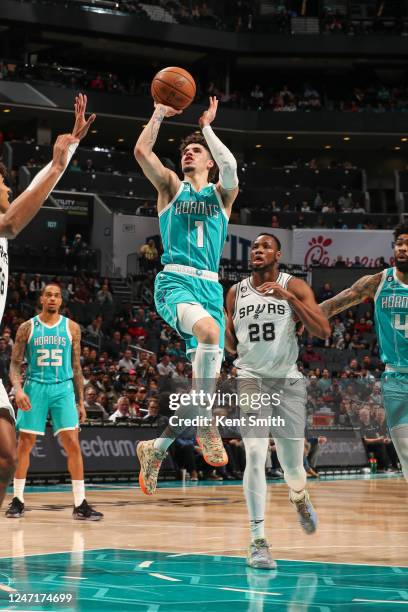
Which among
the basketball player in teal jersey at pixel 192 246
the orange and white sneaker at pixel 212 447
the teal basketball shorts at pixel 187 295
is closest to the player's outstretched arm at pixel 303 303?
the teal basketball shorts at pixel 187 295

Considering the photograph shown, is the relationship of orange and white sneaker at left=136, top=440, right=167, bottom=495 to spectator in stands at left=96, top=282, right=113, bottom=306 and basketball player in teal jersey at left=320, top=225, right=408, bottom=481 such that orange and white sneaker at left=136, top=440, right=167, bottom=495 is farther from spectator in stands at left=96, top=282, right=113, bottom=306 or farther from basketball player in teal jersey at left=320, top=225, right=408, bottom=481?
spectator in stands at left=96, top=282, right=113, bottom=306

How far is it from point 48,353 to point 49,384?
406mm

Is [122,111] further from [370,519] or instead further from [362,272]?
[370,519]

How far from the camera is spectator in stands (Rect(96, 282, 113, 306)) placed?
92.6 feet

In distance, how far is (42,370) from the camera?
1227cm

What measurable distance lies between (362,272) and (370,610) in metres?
30.6

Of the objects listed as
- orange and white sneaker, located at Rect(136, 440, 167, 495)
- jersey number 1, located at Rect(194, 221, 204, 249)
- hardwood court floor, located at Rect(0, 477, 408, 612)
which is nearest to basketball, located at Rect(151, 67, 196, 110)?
jersey number 1, located at Rect(194, 221, 204, 249)

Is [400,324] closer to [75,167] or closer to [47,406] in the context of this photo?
[47,406]

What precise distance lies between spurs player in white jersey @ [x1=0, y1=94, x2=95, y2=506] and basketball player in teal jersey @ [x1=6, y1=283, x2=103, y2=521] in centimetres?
598

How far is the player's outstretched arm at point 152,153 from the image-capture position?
8039 mm

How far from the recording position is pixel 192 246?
8.29 m

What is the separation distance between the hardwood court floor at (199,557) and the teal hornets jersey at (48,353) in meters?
1.76

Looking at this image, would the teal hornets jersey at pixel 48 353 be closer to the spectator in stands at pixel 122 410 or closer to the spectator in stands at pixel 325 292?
the spectator in stands at pixel 122 410
